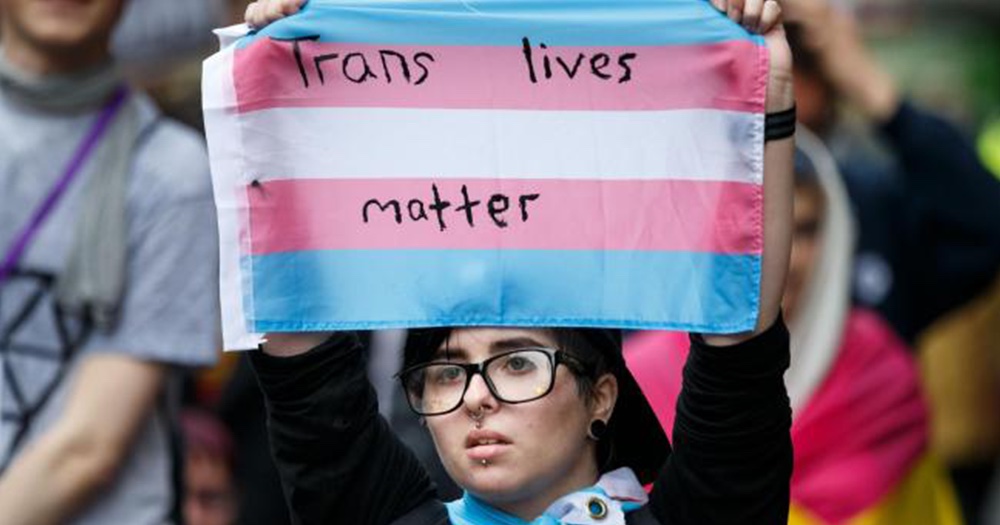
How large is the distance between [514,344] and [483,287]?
0.10 m

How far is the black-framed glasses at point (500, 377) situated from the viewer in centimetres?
371

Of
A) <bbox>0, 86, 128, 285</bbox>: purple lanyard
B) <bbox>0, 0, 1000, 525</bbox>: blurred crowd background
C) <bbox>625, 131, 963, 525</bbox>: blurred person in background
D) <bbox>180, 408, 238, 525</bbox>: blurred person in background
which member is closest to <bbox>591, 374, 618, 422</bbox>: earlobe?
<bbox>0, 0, 1000, 525</bbox>: blurred crowd background

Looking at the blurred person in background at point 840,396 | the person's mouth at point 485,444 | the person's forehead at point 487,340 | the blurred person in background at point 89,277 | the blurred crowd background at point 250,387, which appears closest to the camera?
the person's mouth at point 485,444

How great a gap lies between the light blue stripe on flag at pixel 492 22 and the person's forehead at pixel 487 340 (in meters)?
0.44

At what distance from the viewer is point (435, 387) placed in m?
3.77

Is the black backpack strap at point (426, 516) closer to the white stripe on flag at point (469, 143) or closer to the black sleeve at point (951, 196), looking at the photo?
the white stripe on flag at point (469, 143)

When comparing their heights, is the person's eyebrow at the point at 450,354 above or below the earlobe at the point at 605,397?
above

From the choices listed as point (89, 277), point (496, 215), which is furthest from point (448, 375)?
point (89, 277)

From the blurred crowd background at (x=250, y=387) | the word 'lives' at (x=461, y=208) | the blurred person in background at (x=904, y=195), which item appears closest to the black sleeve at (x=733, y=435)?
the word 'lives' at (x=461, y=208)

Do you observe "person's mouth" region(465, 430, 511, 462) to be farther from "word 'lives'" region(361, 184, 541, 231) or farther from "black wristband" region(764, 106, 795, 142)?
"black wristband" region(764, 106, 795, 142)

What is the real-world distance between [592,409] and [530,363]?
0.15 meters

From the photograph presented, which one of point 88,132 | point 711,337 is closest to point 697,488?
point 711,337

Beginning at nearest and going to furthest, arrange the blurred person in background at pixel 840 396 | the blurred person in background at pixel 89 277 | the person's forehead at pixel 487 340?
1. the person's forehead at pixel 487 340
2. the blurred person in background at pixel 89 277
3. the blurred person in background at pixel 840 396

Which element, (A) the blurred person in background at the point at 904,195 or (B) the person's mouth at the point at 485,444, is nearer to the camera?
(B) the person's mouth at the point at 485,444
